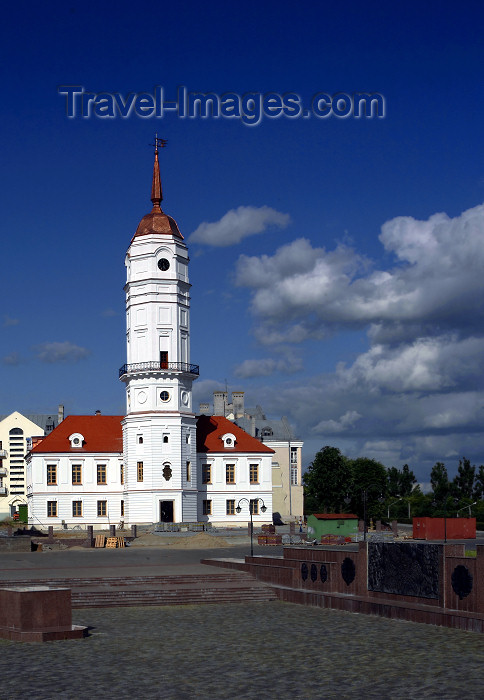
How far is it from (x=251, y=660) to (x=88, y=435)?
65141 mm

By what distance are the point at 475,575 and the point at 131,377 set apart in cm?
5583

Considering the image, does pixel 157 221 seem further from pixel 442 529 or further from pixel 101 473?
pixel 442 529

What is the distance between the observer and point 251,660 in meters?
16.8

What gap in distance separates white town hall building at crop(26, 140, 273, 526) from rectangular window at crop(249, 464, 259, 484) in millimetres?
88

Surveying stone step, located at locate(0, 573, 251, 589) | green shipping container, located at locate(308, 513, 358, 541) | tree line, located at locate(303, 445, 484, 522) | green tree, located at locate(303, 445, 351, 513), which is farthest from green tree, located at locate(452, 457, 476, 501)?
stone step, located at locate(0, 573, 251, 589)

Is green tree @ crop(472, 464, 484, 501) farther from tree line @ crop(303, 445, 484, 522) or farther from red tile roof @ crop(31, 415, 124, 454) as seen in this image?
red tile roof @ crop(31, 415, 124, 454)

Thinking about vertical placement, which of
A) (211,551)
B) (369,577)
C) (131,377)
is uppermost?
(131,377)

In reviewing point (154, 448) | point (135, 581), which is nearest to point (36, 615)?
point (135, 581)

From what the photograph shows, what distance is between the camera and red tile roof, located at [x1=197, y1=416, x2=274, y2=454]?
79.4 meters

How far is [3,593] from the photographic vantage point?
20.0 m

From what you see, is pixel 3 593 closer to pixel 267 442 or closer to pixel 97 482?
pixel 97 482

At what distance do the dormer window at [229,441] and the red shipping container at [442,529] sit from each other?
21.7m

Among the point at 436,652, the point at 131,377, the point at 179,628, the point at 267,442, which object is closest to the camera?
the point at 436,652

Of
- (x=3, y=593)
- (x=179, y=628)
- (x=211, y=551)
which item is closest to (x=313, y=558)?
(x=179, y=628)
